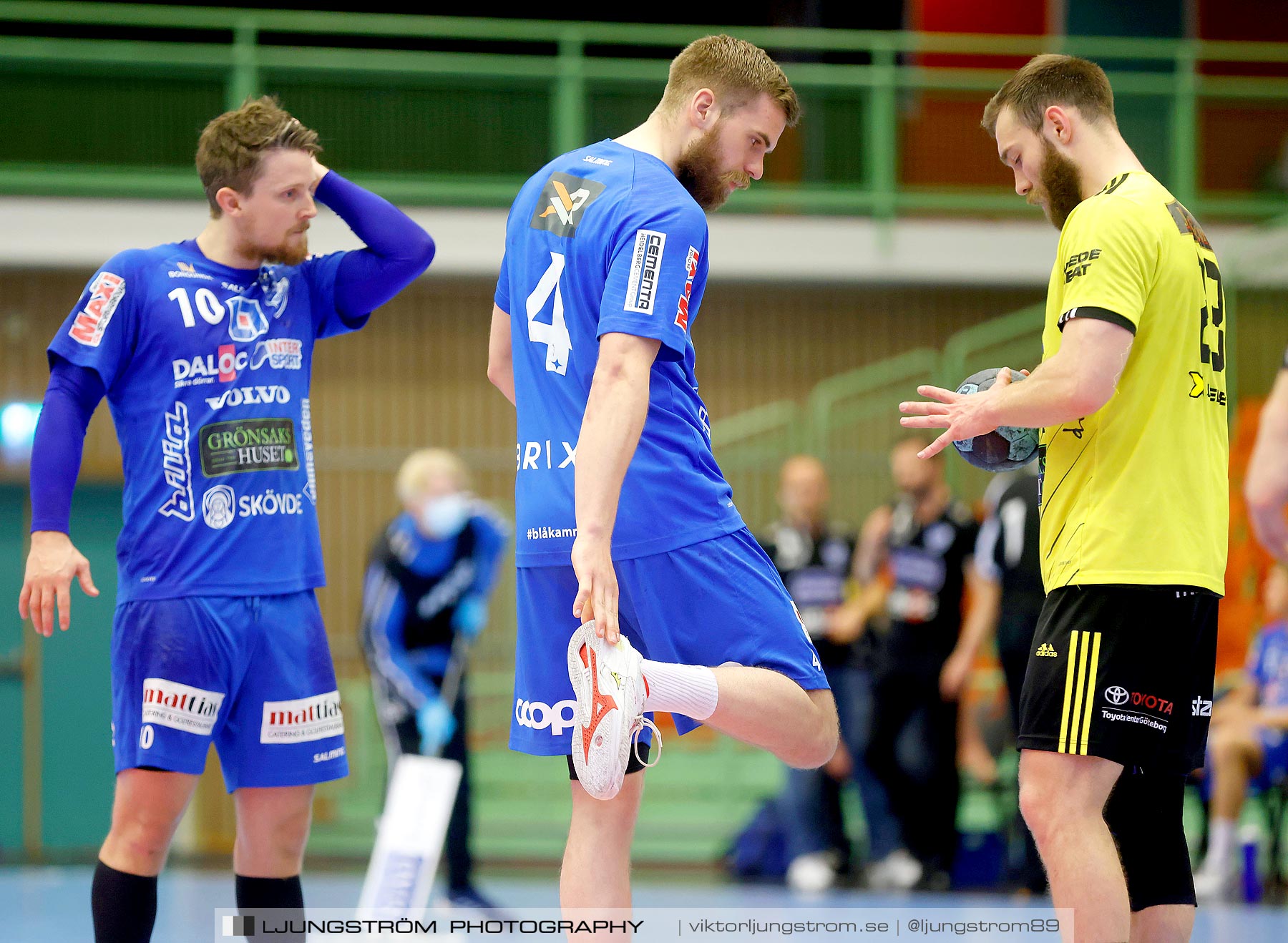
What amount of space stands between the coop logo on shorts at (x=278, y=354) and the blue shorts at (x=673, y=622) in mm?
1076

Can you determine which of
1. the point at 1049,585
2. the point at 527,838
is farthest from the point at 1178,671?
the point at 527,838

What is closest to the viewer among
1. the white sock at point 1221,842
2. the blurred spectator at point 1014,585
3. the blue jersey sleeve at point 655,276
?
the blue jersey sleeve at point 655,276

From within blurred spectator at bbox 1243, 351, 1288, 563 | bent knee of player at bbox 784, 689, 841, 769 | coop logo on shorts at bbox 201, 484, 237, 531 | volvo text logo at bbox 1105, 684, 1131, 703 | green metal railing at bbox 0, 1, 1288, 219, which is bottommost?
bent knee of player at bbox 784, 689, 841, 769

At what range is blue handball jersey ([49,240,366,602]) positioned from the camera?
3576mm

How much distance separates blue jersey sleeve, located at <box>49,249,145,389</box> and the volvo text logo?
2.54 meters

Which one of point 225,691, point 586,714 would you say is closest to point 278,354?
point 225,691

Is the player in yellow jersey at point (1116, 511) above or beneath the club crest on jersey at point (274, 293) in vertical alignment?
beneath

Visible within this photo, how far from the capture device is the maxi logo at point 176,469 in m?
3.60

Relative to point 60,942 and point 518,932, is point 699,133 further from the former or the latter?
point 60,942

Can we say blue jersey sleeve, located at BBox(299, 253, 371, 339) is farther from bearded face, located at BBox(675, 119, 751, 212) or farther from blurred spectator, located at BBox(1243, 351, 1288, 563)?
blurred spectator, located at BBox(1243, 351, 1288, 563)

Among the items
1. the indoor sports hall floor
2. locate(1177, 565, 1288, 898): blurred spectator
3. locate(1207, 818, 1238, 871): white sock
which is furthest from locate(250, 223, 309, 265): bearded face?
locate(1207, 818, 1238, 871): white sock

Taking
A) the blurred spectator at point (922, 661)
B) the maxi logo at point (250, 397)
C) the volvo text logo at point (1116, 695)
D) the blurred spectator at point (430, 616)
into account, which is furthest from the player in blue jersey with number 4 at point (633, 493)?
the blurred spectator at point (922, 661)

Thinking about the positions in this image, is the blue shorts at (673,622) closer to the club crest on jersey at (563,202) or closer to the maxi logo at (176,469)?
the club crest on jersey at (563,202)

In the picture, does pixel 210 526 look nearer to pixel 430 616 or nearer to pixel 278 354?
pixel 278 354
